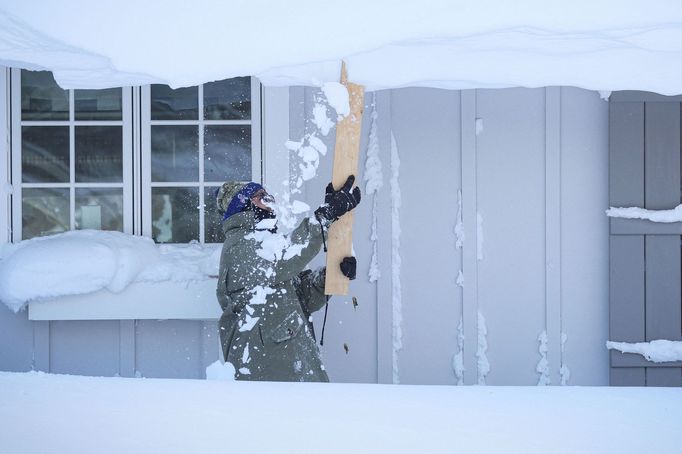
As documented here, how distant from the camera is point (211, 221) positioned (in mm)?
4645

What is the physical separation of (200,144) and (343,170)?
1.69 m

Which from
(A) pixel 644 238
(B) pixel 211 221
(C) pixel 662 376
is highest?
(B) pixel 211 221

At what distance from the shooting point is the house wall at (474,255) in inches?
179

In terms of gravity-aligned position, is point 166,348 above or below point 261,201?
below

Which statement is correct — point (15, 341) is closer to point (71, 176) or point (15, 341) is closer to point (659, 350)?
point (71, 176)

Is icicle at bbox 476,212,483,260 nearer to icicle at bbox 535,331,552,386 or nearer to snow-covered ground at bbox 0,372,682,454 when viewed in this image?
icicle at bbox 535,331,552,386

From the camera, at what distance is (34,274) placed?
13.6 feet

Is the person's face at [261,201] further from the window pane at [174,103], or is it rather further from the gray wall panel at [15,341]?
the gray wall panel at [15,341]

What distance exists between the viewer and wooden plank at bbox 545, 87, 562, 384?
4562 millimetres

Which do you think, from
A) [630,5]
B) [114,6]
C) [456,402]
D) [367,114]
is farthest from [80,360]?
[630,5]

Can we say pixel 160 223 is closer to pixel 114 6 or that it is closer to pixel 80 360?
pixel 80 360

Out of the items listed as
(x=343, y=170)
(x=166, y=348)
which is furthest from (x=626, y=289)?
(x=166, y=348)

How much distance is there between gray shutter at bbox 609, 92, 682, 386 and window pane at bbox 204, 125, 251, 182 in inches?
83.4

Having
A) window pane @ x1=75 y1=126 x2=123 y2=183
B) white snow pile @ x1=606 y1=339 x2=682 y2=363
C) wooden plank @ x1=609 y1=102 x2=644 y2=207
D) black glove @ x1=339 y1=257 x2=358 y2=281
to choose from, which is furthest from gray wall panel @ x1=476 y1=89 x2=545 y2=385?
window pane @ x1=75 y1=126 x2=123 y2=183
